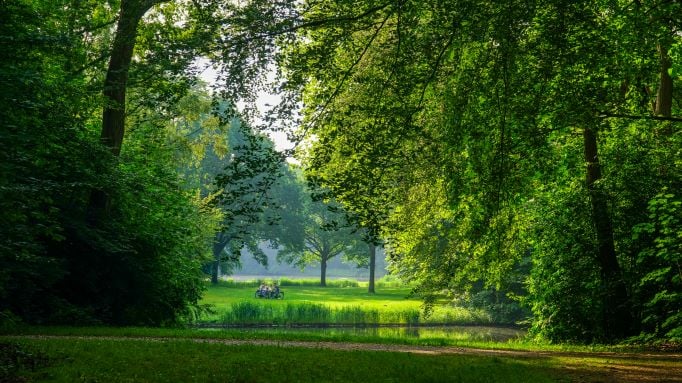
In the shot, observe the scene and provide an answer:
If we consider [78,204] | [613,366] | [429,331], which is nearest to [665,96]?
[613,366]

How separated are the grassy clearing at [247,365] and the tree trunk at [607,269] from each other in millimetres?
6762

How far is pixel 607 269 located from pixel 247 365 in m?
12.2

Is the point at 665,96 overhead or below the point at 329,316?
overhead

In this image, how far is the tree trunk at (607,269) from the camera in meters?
16.9

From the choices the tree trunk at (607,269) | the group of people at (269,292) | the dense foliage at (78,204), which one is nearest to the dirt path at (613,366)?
the dense foliage at (78,204)

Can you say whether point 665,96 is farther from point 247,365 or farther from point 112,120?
point 112,120

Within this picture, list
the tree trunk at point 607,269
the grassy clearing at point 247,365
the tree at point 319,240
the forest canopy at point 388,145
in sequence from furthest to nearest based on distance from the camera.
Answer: the tree at point 319,240 < the tree trunk at point 607,269 < the forest canopy at point 388,145 < the grassy clearing at point 247,365

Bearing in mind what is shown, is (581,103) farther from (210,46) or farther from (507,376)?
(210,46)

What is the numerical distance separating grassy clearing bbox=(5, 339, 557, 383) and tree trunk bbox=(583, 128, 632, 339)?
6.76 meters

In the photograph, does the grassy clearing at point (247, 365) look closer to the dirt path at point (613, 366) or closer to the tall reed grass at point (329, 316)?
the dirt path at point (613, 366)

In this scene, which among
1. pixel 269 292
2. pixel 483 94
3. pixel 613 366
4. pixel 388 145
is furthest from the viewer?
pixel 269 292

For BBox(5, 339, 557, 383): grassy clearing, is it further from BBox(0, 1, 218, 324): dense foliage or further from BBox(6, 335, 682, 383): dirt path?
BBox(0, 1, 218, 324): dense foliage

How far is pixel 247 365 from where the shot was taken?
9.69 meters

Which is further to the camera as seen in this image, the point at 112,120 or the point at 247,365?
the point at 112,120
